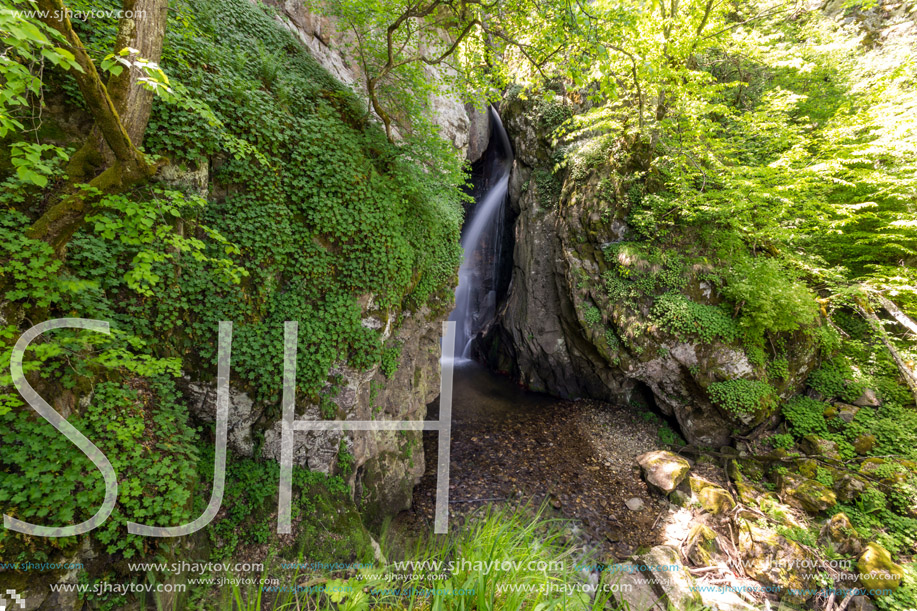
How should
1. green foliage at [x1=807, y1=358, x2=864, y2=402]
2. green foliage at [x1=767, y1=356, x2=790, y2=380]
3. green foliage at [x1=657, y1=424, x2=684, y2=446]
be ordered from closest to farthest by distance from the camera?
green foliage at [x1=807, y1=358, x2=864, y2=402], green foliage at [x1=767, y1=356, x2=790, y2=380], green foliage at [x1=657, y1=424, x2=684, y2=446]

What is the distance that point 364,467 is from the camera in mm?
4988

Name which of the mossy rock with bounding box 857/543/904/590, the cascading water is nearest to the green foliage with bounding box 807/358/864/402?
the mossy rock with bounding box 857/543/904/590

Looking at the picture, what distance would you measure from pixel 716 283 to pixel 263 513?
9921mm

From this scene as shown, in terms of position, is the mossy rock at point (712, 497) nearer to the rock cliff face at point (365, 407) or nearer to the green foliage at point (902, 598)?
the green foliage at point (902, 598)

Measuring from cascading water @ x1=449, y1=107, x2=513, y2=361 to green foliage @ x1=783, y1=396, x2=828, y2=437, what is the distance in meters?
9.42

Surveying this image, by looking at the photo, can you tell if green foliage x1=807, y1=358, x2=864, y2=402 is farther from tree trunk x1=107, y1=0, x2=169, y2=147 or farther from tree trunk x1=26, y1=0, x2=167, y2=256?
tree trunk x1=107, y1=0, x2=169, y2=147

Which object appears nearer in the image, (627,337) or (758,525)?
(758,525)

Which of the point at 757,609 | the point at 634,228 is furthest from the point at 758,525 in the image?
the point at 634,228

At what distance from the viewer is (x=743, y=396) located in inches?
260

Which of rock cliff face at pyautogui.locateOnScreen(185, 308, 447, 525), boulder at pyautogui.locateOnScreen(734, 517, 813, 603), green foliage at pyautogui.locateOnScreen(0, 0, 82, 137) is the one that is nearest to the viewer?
green foliage at pyautogui.locateOnScreen(0, 0, 82, 137)

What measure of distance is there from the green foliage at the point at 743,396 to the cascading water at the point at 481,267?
8434mm

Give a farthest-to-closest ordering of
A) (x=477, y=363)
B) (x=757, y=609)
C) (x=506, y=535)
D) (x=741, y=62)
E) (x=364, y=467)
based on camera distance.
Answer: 1. (x=477, y=363)
2. (x=741, y=62)
3. (x=364, y=467)
4. (x=757, y=609)
5. (x=506, y=535)

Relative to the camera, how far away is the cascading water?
14016mm

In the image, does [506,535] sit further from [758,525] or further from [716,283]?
[716,283]
